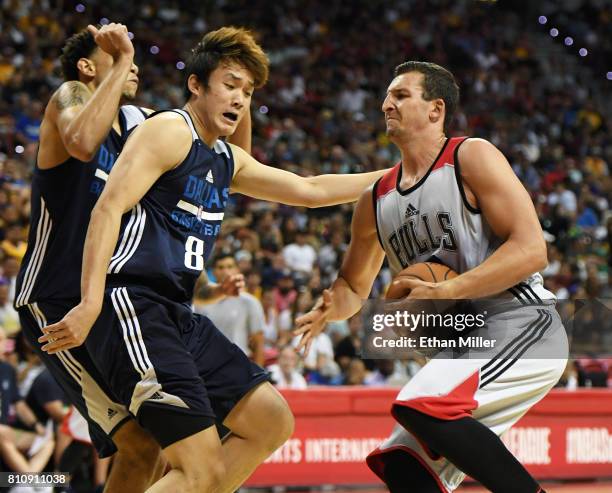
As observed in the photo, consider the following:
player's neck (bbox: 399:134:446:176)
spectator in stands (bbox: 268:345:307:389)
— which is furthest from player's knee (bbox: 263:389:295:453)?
spectator in stands (bbox: 268:345:307:389)

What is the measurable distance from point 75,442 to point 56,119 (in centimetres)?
391

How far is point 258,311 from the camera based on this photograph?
27.9 ft

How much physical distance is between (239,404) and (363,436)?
15.7ft

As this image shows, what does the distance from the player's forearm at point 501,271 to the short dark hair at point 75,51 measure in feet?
6.54

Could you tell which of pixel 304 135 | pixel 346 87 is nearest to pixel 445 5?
pixel 346 87

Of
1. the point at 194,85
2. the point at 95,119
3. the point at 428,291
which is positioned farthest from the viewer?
the point at 194,85

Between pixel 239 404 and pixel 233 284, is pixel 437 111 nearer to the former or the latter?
pixel 233 284

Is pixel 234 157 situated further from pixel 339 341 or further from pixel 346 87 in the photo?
pixel 346 87

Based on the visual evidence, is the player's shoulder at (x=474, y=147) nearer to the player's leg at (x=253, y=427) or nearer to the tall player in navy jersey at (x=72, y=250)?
the player's leg at (x=253, y=427)

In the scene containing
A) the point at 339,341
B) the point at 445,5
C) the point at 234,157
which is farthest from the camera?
the point at 445,5

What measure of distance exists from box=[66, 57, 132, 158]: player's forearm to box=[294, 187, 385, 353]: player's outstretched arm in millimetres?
1124

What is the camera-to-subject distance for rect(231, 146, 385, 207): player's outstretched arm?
4594 millimetres

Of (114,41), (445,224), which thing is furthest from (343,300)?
(114,41)

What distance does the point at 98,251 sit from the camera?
12.4 feet
